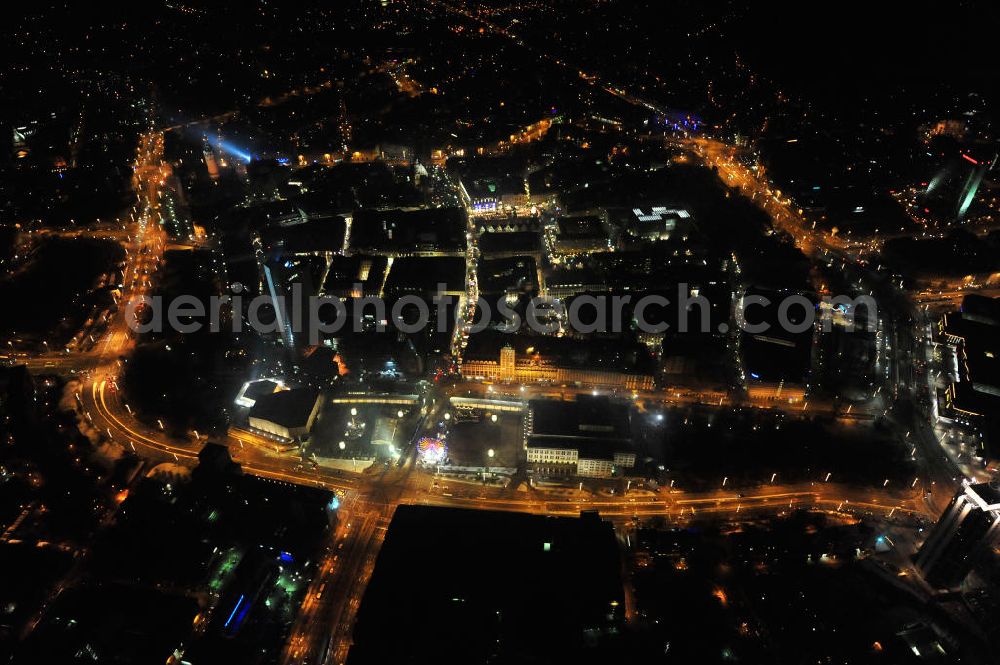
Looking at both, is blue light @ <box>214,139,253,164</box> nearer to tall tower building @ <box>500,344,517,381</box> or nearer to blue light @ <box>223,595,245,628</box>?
tall tower building @ <box>500,344,517,381</box>

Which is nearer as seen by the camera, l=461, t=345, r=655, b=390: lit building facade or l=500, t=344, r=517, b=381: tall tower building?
l=461, t=345, r=655, b=390: lit building facade

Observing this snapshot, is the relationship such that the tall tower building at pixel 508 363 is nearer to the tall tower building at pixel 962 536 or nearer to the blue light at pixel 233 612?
the blue light at pixel 233 612

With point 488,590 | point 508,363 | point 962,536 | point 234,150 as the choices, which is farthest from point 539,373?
point 234,150

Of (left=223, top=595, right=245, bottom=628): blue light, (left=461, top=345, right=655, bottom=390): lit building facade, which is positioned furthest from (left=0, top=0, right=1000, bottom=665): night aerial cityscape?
(left=461, top=345, right=655, bottom=390): lit building facade

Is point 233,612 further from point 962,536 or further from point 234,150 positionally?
point 234,150

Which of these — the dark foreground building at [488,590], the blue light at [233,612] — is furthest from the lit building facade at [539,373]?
the blue light at [233,612]

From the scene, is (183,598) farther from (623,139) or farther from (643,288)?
(623,139)

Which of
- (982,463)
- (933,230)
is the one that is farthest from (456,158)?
(982,463)

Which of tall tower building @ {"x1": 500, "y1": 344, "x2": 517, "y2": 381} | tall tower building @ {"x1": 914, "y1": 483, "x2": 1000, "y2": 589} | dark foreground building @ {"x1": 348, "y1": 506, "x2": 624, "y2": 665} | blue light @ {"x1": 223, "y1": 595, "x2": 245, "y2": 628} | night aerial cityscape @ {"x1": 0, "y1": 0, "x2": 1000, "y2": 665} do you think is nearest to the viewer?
dark foreground building @ {"x1": 348, "y1": 506, "x2": 624, "y2": 665}
